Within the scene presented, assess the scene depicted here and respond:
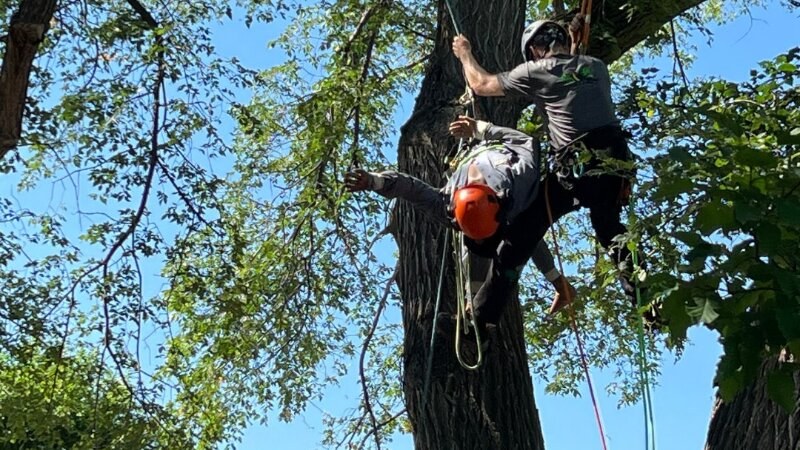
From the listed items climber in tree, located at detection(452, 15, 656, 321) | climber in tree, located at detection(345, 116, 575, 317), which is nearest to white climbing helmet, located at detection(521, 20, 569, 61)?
climber in tree, located at detection(452, 15, 656, 321)

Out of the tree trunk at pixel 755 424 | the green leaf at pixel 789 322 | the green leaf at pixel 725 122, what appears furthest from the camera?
the tree trunk at pixel 755 424

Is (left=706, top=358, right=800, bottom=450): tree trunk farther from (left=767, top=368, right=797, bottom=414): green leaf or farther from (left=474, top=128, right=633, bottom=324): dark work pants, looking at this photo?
(left=767, top=368, right=797, bottom=414): green leaf

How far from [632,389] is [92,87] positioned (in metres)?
4.70

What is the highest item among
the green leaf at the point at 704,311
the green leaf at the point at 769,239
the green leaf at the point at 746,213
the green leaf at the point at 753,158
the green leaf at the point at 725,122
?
the green leaf at the point at 725,122

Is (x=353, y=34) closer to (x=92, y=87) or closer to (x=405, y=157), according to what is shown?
(x=92, y=87)

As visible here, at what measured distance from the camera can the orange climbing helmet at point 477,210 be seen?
462 centimetres

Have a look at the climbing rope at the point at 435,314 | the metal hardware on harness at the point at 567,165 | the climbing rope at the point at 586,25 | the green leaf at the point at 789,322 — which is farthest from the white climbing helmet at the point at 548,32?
the green leaf at the point at 789,322

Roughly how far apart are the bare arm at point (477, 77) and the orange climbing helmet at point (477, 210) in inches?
21.5

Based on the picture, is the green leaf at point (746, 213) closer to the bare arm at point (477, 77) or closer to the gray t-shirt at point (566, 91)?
the gray t-shirt at point (566, 91)

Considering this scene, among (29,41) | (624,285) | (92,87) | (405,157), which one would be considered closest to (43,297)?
(92,87)

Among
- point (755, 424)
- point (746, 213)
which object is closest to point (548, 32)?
point (755, 424)

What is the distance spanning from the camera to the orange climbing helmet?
4617 mm

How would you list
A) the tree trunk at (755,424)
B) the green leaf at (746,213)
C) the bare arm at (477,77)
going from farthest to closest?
1. the bare arm at (477,77)
2. the tree trunk at (755,424)
3. the green leaf at (746,213)

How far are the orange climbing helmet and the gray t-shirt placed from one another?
18.7 inches
